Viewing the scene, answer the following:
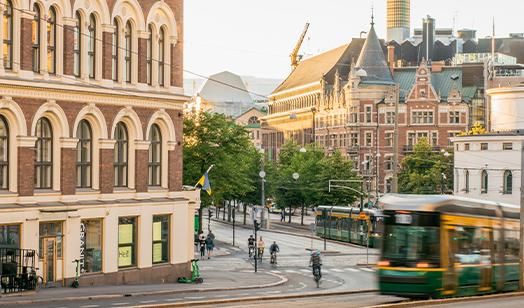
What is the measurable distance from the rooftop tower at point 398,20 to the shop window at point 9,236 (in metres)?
155

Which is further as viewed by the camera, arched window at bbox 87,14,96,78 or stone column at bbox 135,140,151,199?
stone column at bbox 135,140,151,199

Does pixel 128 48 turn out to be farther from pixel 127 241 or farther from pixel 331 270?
pixel 331 270

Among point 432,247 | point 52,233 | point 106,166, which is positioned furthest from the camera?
point 106,166

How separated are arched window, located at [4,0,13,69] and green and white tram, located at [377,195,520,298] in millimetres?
13806

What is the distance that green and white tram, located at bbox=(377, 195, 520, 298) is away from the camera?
22734 millimetres

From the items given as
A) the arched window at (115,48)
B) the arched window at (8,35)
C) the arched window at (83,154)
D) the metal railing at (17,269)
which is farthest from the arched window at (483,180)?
the arched window at (8,35)

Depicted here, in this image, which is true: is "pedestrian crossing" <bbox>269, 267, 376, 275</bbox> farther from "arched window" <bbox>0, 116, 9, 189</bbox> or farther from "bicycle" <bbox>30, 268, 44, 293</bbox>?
"arched window" <bbox>0, 116, 9, 189</bbox>

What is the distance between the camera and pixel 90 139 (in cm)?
3231

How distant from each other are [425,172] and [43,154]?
6805cm

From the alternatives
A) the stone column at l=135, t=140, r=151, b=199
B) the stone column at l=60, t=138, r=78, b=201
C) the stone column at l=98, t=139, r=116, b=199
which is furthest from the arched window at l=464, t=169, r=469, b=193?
the stone column at l=60, t=138, r=78, b=201

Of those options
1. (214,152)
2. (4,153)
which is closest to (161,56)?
(4,153)

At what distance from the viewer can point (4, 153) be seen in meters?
29.1

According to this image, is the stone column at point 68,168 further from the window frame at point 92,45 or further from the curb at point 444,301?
the curb at point 444,301

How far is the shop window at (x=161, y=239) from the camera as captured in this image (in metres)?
35.1
